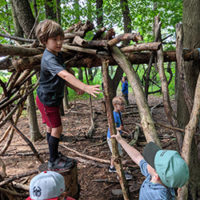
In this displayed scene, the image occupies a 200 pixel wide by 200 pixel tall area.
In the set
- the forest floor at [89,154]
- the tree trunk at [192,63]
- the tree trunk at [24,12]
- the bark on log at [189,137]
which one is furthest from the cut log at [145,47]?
the tree trunk at [24,12]

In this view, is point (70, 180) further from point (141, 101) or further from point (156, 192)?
point (141, 101)

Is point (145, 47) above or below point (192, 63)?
above

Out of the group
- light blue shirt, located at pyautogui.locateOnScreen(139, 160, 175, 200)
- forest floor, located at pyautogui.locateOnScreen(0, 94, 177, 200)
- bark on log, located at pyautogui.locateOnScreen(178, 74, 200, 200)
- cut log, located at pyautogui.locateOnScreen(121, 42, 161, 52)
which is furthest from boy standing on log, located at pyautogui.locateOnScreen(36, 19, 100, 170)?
forest floor, located at pyautogui.locateOnScreen(0, 94, 177, 200)

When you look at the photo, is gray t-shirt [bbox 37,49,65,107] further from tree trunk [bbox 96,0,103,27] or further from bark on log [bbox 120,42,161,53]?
tree trunk [bbox 96,0,103,27]

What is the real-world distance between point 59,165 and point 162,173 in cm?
140

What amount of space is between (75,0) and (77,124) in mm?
5378

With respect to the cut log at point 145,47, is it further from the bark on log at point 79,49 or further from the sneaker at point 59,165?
the sneaker at point 59,165

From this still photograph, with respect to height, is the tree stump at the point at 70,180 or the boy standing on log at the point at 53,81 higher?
the boy standing on log at the point at 53,81

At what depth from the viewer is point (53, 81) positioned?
7.01 ft

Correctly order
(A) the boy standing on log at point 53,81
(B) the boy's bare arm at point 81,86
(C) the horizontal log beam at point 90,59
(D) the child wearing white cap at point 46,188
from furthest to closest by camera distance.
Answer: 1. (C) the horizontal log beam at point 90,59
2. (A) the boy standing on log at point 53,81
3. (B) the boy's bare arm at point 81,86
4. (D) the child wearing white cap at point 46,188

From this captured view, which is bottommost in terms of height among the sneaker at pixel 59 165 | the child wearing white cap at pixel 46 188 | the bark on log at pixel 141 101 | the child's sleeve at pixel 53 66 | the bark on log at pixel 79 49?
the sneaker at pixel 59 165

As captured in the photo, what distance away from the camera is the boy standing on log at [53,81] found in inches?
72.7

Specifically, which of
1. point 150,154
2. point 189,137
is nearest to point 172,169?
point 150,154

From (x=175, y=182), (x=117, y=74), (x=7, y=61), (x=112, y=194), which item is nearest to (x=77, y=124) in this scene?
(x=117, y=74)
